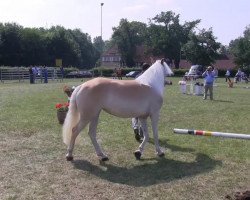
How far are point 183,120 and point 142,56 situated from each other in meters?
95.9

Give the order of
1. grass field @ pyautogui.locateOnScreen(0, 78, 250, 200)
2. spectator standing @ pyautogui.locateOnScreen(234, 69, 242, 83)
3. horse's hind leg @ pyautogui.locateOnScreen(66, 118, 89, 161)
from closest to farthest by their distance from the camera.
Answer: grass field @ pyautogui.locateOnScreen(0, 78, 250, 200), horse's hind leg @ pyautogui.locateOnScreen(66, 118, 89, 161), spectator standing @ pyautogui.locateOnScreen(234, 69, 242, 83)

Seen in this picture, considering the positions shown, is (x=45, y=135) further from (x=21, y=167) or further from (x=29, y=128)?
(x=21, y=167)

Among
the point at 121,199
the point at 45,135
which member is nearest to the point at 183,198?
the point at 121,199

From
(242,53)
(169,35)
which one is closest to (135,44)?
(169,35)

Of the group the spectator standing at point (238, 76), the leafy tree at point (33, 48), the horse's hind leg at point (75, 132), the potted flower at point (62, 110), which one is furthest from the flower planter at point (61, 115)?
the leafy tree at point (33, 48)

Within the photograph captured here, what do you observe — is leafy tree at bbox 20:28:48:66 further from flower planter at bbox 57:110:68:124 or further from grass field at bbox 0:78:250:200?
grass field at bbox 0:78:250:200

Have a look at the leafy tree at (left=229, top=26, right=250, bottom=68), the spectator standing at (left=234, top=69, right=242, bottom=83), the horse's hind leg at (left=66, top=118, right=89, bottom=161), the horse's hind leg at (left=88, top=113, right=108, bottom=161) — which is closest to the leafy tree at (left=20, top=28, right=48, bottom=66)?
the leafy tree at (left=229, top=26, right=250, bottom=68)

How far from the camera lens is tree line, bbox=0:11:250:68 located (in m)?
80.1

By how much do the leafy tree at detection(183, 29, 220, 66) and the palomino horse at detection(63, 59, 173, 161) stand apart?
7248 cm

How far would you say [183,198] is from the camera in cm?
620

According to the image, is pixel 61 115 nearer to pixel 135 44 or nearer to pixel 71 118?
pixel 71 118

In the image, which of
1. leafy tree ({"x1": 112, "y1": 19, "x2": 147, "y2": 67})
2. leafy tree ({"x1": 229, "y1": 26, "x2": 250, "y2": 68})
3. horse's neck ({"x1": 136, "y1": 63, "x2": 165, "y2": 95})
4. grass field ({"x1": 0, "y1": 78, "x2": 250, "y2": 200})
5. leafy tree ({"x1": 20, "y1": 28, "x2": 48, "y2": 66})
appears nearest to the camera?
grass field ({"x1": 0, "y1": 78, "x2": 250, "y2": 200})

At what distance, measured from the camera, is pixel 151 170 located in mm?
7777

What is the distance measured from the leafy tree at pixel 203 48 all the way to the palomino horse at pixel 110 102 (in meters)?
72.5
